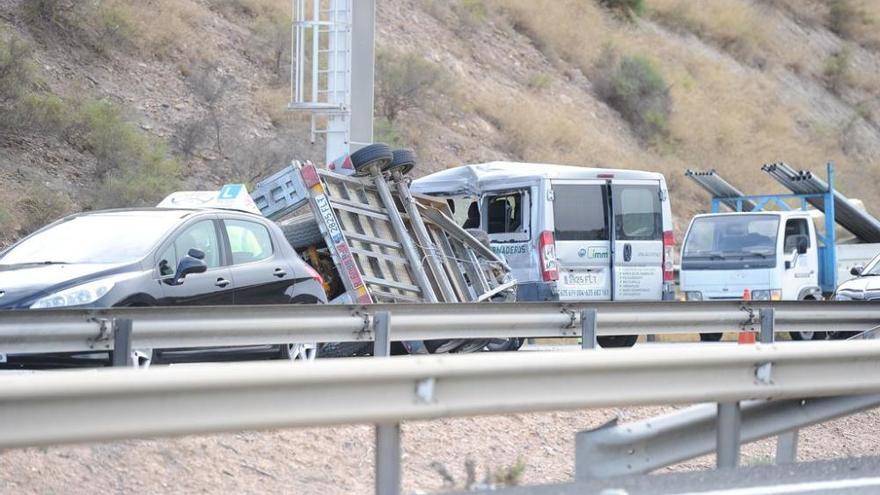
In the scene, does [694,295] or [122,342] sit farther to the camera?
[694,295]

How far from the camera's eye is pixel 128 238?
11.2 meters

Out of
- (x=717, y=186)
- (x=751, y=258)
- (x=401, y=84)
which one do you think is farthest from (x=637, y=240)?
(x=401, y=84)

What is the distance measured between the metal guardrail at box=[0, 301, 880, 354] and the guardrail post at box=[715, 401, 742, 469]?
4082 mm

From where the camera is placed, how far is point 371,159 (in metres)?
14.3

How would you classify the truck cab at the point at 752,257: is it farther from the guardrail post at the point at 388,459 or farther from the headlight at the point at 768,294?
the guardrail post at the point at 388,459

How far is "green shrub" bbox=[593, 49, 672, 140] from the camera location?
3934cm

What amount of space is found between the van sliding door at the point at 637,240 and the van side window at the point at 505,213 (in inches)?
51.4

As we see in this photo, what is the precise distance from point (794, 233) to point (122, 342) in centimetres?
1403

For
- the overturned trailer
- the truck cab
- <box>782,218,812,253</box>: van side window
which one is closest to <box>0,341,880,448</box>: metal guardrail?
the overturned trailer

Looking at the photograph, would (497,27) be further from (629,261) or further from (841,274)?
(629,261)

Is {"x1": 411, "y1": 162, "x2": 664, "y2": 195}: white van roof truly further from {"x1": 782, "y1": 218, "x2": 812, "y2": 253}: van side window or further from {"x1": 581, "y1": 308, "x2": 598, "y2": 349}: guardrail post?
{"x1": 581, "y1": 308, "x2": 598, "y2": 349}: guardrail post

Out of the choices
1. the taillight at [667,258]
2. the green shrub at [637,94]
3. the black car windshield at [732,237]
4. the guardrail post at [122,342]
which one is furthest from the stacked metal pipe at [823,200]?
the guardrail post at [122,342]

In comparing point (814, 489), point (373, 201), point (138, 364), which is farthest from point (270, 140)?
point (814, 489)

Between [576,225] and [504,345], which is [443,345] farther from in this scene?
[576,225]
